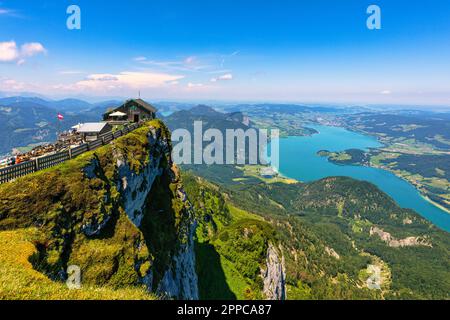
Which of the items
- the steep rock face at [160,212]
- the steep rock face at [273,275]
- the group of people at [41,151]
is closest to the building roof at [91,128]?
the group of people at [41,151]

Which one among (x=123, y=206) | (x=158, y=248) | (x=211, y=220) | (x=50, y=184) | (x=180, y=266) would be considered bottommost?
(x=211, y=220)

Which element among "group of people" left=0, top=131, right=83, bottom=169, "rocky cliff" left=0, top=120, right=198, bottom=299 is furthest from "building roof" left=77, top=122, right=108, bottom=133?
"rocky cliff" left=0, top=120, right=198, bottom=299

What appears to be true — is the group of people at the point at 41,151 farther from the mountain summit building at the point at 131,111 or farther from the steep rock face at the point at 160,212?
the mountain summit building at the point at 131,111

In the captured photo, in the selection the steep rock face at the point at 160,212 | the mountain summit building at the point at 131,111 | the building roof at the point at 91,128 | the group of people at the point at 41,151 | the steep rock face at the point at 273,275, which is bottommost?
the steep rock face at the point at 273,275

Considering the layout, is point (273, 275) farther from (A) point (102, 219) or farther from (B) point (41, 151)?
(B) point (41, 151)
